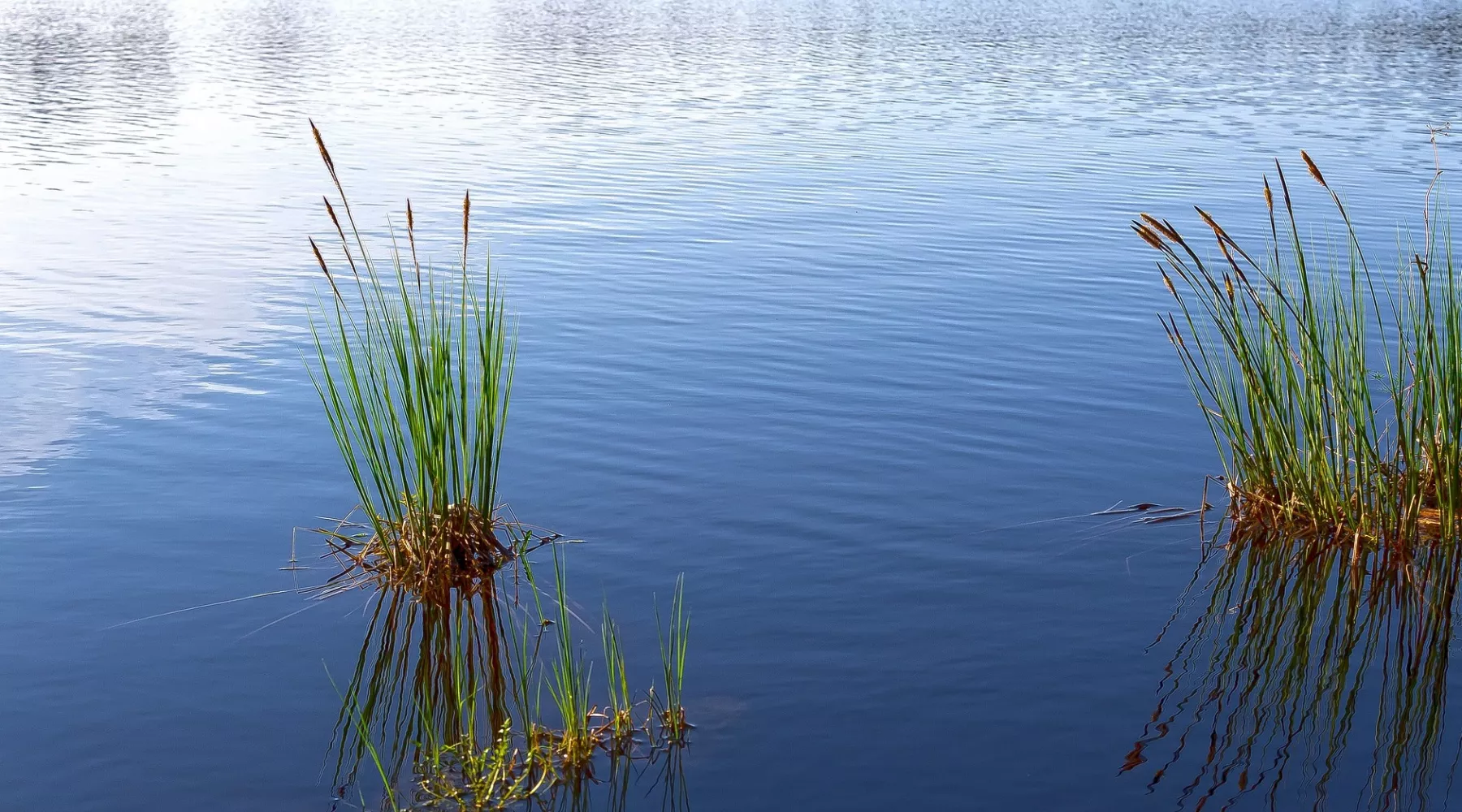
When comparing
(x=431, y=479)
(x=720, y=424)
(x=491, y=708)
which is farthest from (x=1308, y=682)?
(x=720, y=424)

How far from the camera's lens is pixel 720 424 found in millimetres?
8094

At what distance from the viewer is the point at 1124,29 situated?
40.8 m

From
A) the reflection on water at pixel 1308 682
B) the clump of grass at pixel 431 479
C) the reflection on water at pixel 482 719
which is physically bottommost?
the reflection on water at pixel 1308 682

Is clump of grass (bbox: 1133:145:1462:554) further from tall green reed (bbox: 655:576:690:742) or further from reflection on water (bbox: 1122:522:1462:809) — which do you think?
tall green reed (bbox: 655:576:690:742)

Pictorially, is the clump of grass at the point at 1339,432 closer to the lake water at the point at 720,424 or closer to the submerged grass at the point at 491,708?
the lake water at the point at 720,424

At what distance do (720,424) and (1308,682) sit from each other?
3731 millimetres

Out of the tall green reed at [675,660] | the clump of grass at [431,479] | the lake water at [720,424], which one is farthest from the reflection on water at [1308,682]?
the clump of grass at [431,479]

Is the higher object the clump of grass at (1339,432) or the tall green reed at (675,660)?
the clump of grass at (1339,432)

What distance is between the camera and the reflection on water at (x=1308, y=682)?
4449 mm

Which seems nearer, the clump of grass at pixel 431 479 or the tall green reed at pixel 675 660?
the tall green reed at pixel 675 660

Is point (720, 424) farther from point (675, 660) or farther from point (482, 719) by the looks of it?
point (482, 719)

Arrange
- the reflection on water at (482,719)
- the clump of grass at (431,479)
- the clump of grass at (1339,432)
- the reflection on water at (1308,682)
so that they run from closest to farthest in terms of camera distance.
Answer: the reflection on water at (482,719) < the reflection on water at (1308,682) < the clump of grass at (431,479) < the clump of grass at (1339,432)

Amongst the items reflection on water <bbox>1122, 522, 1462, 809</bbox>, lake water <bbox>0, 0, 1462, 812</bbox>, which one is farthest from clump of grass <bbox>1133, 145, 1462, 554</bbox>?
lake water <bbox>0, 0, 1462, 812</bbox>

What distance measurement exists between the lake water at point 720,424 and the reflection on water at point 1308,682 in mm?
37
